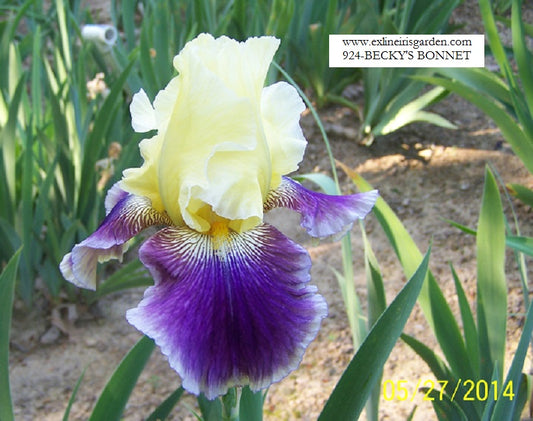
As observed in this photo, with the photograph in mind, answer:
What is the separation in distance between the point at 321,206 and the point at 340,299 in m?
1.16

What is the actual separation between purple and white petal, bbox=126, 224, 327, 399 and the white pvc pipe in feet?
5.58

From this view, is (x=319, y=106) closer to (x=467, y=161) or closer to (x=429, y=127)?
(x=429, y=127)

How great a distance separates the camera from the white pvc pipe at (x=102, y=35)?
2125mm

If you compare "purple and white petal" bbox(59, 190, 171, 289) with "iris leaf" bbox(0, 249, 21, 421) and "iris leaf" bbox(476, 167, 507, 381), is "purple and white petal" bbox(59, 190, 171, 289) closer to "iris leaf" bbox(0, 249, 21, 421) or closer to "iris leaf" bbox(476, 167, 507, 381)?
"iris leaf" bbox(0, 249, 21, 421)

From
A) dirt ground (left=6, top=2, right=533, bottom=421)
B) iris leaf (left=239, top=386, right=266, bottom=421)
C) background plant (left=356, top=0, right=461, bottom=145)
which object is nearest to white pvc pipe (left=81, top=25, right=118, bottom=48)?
dirt ground (left=6, top=2, right=533, bottom=421)

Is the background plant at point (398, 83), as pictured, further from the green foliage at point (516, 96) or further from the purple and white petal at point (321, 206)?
the purple and white petal at point (321, 206)

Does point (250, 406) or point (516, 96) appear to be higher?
point (516, 96)

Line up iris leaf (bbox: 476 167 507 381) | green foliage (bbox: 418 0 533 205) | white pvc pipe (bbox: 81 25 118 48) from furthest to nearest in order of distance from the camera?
white pvc pipe (bbox: 81 25 118 48) → green foliage (bbox: 418 0 533 205) → iris leaf (bbox: 476 167 507 381)

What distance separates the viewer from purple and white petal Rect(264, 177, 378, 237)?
0.69 metres

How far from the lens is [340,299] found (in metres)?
1.84

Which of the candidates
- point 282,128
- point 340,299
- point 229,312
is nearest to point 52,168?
point 340,299

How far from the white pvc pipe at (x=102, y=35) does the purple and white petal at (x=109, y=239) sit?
156 cm

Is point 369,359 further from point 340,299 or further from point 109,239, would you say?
point 340,299

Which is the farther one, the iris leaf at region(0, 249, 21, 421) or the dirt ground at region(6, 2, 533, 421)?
the dirt ground at region(6, 2, 533, 421)
